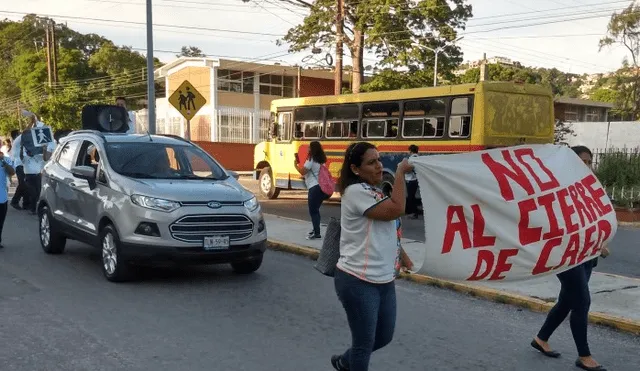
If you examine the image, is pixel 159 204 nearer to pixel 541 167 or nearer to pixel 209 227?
pixel 209 227

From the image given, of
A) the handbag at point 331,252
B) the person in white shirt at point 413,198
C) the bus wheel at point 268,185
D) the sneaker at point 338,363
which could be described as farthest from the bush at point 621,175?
the handbag at point 331,252

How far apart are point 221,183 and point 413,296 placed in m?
2.72

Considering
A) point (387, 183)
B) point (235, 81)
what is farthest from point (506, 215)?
point (235, 81)

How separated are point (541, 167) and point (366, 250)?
67.4 inches

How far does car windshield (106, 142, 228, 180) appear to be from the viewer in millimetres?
8102

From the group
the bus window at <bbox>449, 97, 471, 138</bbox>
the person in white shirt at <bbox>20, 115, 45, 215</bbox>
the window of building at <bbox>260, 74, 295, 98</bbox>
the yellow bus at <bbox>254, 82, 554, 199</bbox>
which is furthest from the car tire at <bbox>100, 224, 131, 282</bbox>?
the window of building at <bbox>260, 74, 295, 98</bbox>

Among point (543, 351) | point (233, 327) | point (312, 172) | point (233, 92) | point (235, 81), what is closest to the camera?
point (543, 351)

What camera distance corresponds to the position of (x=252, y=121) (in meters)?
40.4

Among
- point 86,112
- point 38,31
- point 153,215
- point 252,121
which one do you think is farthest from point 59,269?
point 38,31

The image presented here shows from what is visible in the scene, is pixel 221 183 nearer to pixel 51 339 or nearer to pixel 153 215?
pixel 153 215

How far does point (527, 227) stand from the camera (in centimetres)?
466

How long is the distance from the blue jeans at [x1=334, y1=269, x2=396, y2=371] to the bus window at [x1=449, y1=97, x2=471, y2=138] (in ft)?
38.6

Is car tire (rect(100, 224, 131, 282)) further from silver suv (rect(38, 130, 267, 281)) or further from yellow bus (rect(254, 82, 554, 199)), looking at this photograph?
yellow bus (rect(254, 82, 554, 199))

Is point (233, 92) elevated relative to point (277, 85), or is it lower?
lower
